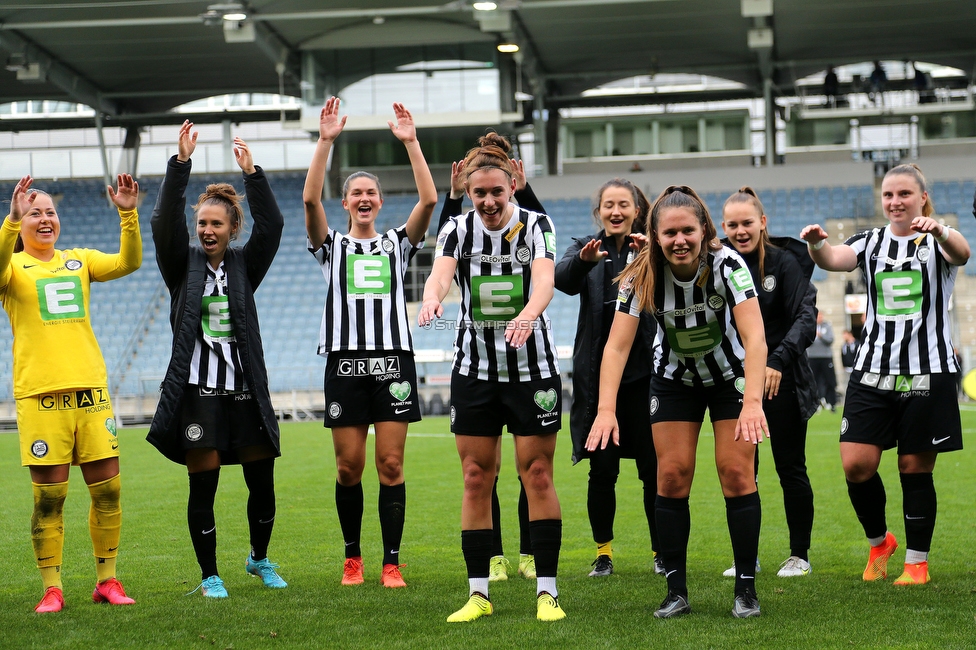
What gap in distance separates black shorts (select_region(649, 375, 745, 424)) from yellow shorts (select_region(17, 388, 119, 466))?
8.83 ft

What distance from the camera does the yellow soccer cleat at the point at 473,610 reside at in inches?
176

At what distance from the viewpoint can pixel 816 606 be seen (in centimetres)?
466

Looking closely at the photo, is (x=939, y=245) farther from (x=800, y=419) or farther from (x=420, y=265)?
(x=420, y=265)

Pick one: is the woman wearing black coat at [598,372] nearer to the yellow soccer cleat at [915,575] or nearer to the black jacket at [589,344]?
the black jacket at [589,344]

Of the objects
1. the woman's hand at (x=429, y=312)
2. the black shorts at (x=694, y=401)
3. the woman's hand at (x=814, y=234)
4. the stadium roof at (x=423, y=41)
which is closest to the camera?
the woman's hand at (x=429, y=312)

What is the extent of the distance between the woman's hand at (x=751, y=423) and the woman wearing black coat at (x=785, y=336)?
130cm

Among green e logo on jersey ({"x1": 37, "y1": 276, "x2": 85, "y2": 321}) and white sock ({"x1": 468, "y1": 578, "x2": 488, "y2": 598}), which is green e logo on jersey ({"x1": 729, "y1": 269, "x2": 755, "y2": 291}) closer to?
white sock ({"x1": 468, "y1": 578, "x2": 488, "y2": 598})

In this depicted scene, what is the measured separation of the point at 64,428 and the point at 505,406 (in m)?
2.15

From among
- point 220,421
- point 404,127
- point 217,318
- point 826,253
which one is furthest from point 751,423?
point 217,318

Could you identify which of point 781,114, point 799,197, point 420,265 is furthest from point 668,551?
point 781,114

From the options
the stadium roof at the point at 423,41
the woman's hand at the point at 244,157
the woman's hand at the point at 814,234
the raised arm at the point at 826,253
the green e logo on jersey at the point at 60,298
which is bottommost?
the green e logo on jersey at the point at 60,298

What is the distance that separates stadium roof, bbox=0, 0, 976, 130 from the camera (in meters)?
24.2

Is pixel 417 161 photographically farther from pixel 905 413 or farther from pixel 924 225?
pixel 905 413

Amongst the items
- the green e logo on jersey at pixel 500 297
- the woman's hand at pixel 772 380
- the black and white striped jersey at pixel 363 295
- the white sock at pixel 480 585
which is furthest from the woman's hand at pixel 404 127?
the white sock at pixel 480 585
